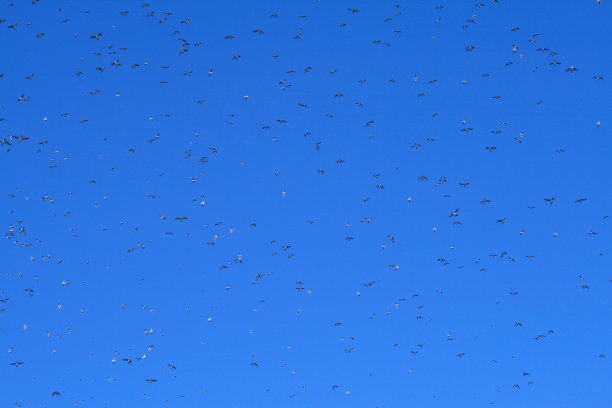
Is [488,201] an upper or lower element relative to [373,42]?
lower

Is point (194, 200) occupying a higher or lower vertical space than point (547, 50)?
lower

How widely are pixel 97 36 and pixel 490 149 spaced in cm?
2318

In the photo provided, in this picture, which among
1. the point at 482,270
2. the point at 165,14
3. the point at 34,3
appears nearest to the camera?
the point at 34,3

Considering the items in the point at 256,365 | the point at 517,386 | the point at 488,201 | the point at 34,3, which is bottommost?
the point at 517,386

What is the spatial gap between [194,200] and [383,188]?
1087 centimetres

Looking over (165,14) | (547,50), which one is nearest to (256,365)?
(165,14)

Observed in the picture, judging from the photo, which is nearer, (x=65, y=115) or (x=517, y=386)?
(x=65, y=115)

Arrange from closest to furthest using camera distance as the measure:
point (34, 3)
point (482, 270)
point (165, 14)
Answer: point (34, 3) < point (165, 14) < point (482, 270)

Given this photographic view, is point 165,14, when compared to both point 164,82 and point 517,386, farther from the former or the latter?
point 517,386

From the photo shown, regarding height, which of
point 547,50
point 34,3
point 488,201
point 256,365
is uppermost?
point 34,3

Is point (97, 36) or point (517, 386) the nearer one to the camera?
point (97, 36)

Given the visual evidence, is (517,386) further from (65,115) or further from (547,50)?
(65,115)

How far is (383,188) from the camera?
44.8m

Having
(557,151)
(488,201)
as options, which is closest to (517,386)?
(488,201)
